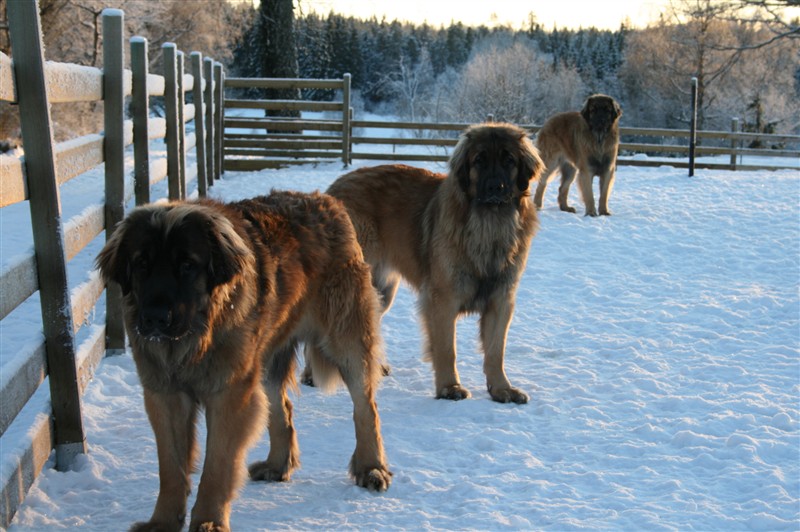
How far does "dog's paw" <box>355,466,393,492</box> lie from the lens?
404cm

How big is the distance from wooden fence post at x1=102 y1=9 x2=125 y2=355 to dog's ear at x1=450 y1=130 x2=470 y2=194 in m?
2.49

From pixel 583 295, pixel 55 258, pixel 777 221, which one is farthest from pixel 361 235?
pixel 777 221

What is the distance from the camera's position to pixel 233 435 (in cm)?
337

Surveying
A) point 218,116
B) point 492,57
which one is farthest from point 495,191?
point 492,57

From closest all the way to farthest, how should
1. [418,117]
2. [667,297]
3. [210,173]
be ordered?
[667,297], [210,173], [418,117]

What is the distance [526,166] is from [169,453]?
346 cm

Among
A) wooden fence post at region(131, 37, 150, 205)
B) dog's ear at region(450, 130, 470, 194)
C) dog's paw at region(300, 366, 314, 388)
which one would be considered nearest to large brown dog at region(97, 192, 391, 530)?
dog's paw at region(300, 366, 314, 388)

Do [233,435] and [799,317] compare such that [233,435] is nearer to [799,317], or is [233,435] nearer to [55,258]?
[55,258]

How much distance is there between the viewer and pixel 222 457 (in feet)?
11.0

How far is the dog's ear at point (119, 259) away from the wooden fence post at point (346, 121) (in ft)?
53.8

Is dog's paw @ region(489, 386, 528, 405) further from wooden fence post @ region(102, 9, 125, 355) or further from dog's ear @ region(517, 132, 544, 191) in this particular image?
wooden fence post @ region(102, 9, 125, 355)

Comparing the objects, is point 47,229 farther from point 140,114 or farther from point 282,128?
point 282,128

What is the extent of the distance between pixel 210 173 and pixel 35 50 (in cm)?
1183

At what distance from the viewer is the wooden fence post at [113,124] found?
552 cm
